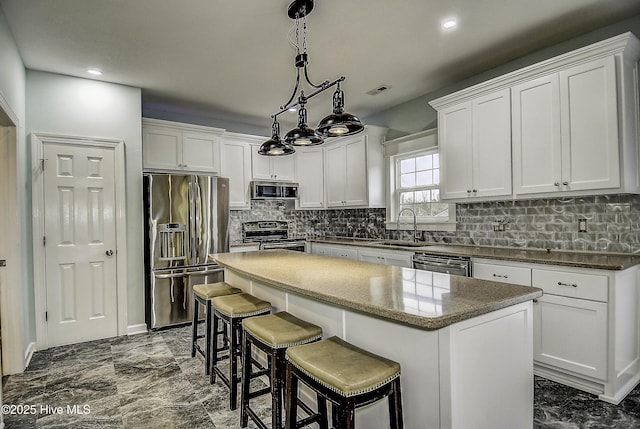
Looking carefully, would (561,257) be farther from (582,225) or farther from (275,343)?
(275,343)

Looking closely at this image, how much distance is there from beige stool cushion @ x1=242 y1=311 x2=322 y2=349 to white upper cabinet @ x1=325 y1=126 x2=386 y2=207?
2978 mm

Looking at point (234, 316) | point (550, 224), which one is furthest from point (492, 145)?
point (234, 316)

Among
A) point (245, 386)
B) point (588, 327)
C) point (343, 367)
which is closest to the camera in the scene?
point (343, 367)

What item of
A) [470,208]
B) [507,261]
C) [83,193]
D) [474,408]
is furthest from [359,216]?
[474,408]

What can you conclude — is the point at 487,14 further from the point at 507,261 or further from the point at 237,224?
the point at 237,224

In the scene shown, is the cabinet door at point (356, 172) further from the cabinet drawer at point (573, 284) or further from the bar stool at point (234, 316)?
the bar stool at point (234, 316)

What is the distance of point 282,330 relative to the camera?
6.09 feet

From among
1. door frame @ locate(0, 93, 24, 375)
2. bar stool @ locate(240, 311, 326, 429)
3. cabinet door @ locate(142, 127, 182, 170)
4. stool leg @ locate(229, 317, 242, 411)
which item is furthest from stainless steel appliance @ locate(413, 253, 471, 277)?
door frame @ locate(0, 93, 24, 375)

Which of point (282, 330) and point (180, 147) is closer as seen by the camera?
point (282, 330)

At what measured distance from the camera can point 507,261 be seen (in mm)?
2799

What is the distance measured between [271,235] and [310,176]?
1178mm

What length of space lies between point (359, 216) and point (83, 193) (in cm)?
363

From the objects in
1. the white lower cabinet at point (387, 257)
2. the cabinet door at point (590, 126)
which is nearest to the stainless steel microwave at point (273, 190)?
the white lower cabinet at point (387, 257)

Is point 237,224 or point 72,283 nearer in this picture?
point 72,283
